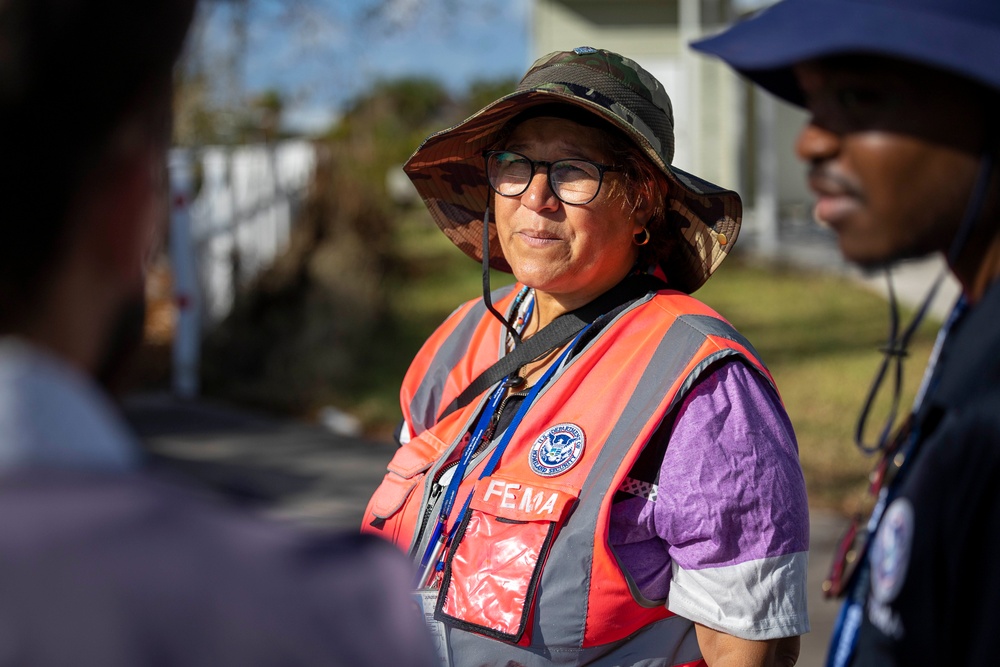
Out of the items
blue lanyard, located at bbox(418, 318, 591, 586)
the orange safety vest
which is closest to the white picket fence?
blue lanyard, located at bbox(418, 318, 591, 586)

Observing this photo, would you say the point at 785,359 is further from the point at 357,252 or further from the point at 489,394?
the point at 489,394

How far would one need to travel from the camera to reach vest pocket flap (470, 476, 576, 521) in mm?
2129

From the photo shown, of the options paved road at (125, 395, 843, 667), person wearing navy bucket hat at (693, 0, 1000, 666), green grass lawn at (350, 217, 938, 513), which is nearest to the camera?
person wearing navy bucket hat at (693, 0, 1000, 666)

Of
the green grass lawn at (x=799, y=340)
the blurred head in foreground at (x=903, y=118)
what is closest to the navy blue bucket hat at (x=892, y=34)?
the blurred head in foreground at (x=903, y=118)

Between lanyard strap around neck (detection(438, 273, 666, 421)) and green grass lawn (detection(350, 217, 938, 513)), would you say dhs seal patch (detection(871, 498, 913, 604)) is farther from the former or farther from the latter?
green grass lawn (detection(350, 217, 938, 513))

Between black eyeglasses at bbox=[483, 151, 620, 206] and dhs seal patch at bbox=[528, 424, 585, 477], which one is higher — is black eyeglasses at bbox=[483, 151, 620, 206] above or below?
above

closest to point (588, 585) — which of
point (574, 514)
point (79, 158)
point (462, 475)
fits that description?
point (574, 514)

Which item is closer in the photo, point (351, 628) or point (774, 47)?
point (351, 628)

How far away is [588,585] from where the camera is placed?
211 cm

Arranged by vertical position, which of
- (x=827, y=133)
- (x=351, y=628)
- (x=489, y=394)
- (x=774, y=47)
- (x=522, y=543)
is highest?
(x=774, y=47)

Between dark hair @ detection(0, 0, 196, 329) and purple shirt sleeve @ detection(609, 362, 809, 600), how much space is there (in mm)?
1465

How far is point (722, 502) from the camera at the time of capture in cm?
210

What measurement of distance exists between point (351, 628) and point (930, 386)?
2.73 feet

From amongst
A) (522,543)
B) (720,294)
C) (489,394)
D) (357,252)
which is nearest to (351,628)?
(522,543)
